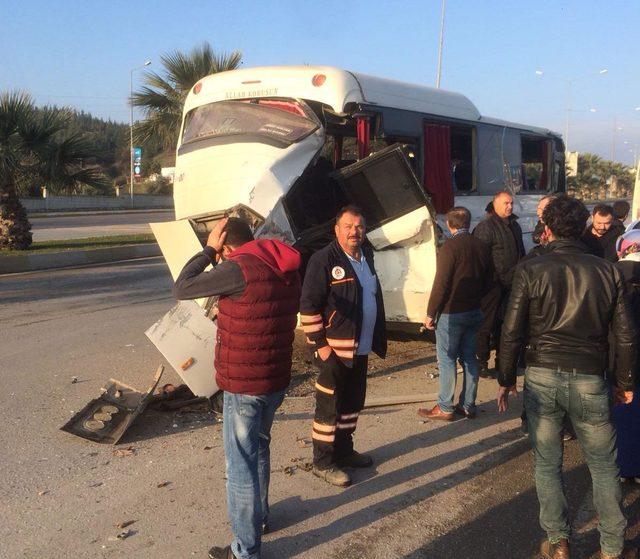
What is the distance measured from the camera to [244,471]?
351 cm

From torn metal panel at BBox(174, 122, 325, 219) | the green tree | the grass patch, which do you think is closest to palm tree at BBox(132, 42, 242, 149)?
the grass patch

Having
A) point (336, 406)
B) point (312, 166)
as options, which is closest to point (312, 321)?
point (336, 406)

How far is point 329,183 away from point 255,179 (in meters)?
1.27

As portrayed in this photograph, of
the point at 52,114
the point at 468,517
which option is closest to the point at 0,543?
the point at 468,517

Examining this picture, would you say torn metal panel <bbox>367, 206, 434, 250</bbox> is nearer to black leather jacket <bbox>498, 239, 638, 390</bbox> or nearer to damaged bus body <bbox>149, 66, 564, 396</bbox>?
damaged bus body <bbox>149, 66, 564, 396</bbox>

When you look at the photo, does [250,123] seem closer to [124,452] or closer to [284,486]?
[124,452]

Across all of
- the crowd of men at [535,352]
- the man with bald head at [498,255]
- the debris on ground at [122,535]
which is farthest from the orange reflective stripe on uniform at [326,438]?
the man with bald head at [498,255]

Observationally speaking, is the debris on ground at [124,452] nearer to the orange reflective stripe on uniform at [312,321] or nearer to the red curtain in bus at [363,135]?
the orange reflective stripe on uniform at [312,321]

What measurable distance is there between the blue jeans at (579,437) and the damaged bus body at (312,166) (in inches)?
125

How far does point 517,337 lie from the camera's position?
3631mm

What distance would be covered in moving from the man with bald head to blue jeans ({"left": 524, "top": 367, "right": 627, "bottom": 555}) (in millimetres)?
3030

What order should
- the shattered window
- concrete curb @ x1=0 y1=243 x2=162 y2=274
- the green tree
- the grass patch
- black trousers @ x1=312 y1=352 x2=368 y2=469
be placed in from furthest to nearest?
the green tree, the grass patch, concrete curb @ x1=0 y1=243 x2=162 y2=274, the shattered window, black trousers @ x1=312 y1=352 x2=368 y2=469

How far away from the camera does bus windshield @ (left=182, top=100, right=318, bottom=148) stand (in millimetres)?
7195

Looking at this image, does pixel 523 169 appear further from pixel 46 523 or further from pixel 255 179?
pixel 46 523
